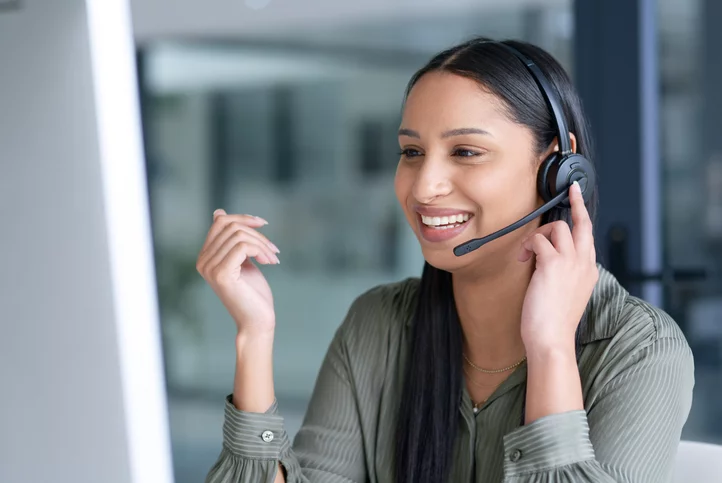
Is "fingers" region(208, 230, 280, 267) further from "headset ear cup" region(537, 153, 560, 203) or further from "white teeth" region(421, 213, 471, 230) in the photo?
"headset ear cup" region(537, 153, 560, 203)

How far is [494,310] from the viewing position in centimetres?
133

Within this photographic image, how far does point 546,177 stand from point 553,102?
111 millimetres

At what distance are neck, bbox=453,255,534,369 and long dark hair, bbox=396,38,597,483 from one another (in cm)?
3

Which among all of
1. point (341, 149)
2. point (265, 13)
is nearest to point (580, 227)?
point (341, 149)

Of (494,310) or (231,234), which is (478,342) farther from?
(231,234)

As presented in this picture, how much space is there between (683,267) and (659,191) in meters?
0.23

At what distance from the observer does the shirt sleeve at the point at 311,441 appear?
119 centimetres

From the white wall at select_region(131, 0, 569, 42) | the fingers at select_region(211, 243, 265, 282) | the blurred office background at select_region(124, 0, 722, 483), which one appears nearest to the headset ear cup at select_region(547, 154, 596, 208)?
the fingers at select_region(211, 243, 265, 282)

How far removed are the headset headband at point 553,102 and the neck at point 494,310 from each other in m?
0.20

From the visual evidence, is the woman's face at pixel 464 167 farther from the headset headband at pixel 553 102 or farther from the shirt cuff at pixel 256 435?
the shirt cuff at pixel 256 435

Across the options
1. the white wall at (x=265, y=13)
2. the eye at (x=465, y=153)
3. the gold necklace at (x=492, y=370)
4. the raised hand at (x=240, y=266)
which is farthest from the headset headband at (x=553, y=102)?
the white wall at (x=265, y=13)

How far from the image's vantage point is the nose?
1.18 m

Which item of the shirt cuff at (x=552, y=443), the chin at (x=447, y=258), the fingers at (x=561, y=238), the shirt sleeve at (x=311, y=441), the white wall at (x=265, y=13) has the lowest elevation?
the shirt sleeve at (x=311, y=441)

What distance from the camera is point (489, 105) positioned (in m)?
1.19
